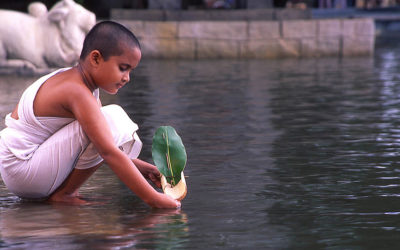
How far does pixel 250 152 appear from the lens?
548 cm

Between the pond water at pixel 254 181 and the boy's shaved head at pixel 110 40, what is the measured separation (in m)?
0.71

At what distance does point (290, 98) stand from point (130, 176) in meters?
5.04

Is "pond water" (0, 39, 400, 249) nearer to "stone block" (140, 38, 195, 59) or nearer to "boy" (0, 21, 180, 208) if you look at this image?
"boy" (0, 21, 180, 208)

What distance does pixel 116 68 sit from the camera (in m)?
3.75

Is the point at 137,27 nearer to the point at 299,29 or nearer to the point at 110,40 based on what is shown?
the point at 299,29

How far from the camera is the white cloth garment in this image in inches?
151

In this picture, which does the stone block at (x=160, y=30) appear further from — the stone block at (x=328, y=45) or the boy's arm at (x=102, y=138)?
the boy's arm at (x=102, y=138)

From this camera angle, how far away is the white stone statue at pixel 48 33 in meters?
10.8

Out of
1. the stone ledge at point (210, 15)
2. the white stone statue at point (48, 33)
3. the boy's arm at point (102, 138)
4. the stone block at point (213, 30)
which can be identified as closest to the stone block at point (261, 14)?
the stone ledge at point (210, 15)

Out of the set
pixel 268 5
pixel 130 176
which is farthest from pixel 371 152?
pixel 268 5

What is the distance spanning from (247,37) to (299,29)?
0.85 metres

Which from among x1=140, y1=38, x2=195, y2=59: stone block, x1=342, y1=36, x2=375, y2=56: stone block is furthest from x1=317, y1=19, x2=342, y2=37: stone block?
x1=140, y1=38, x2=195, y2=59: stone block

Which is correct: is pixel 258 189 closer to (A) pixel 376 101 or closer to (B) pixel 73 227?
(B) pixel 73 227

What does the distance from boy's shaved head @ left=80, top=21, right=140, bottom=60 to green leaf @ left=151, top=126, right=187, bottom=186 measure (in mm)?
527
